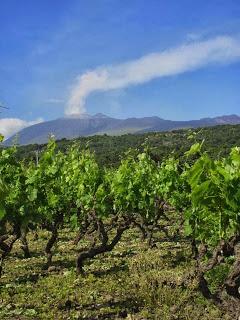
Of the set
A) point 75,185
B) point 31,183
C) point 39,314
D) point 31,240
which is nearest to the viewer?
point 39,314

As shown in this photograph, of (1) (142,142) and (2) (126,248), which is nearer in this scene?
(2) (126,248)

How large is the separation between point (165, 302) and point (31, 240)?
14.8 m

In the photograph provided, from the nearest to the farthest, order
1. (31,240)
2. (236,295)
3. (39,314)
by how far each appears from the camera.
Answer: (236,295) → (39,314) → (31,240)

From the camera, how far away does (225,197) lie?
27.2 ft

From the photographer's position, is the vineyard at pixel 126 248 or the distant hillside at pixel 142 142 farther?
the distant hillside at pixel 142 142

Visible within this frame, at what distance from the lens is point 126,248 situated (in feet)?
66.9

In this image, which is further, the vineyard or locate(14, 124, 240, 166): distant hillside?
locate(14, 124, 240, 166): distant hillside

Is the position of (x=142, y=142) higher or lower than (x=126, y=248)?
higher

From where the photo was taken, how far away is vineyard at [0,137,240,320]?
9.02 meters

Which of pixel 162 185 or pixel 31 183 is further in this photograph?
pixel 162 185

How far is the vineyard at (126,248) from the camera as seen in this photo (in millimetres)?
9023

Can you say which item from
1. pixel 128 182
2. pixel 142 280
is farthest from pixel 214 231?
pixel 128 182

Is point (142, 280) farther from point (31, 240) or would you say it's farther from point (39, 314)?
point (31, 240)

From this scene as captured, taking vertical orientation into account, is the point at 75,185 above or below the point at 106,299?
above
